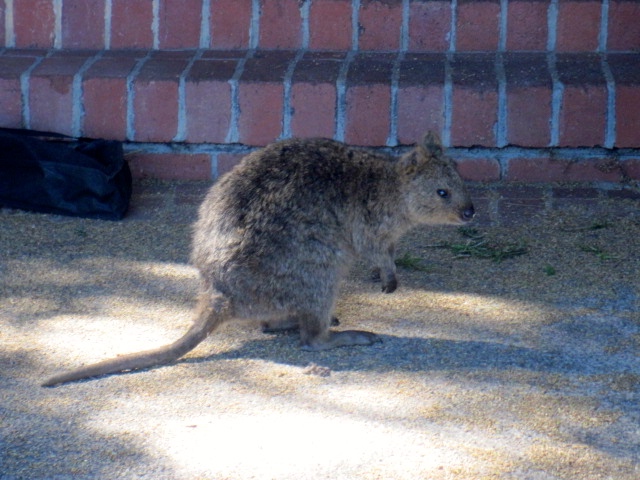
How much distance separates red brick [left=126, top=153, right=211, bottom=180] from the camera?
5.33 m

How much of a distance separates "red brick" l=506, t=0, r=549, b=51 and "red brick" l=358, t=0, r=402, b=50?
60cm

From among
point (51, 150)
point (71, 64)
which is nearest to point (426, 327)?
point (51, 150)

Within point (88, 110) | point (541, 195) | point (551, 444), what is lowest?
point (551, 444)

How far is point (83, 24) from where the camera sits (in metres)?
5.58

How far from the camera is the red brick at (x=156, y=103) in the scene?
5.24 m

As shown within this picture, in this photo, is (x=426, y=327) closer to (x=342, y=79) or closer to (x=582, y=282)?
(x=582, y=282)

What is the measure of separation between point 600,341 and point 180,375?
1507 mm

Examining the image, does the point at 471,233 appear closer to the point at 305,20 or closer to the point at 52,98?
the point at 305,20

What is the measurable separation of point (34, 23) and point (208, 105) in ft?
3.99

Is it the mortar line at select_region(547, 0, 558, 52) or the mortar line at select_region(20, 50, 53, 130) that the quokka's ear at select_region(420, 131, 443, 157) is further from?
the mortar line at select_region(20, 50, 53, 130)

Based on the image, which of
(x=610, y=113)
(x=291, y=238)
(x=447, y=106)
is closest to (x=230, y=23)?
(x=447, y=106)

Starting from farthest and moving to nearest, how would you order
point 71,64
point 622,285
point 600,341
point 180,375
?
point 71,64 < point 622,285 < point 600,341 < point 180,375

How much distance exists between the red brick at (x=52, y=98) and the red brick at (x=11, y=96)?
68 mm

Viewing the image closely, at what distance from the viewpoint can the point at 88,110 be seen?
5.33 metres
